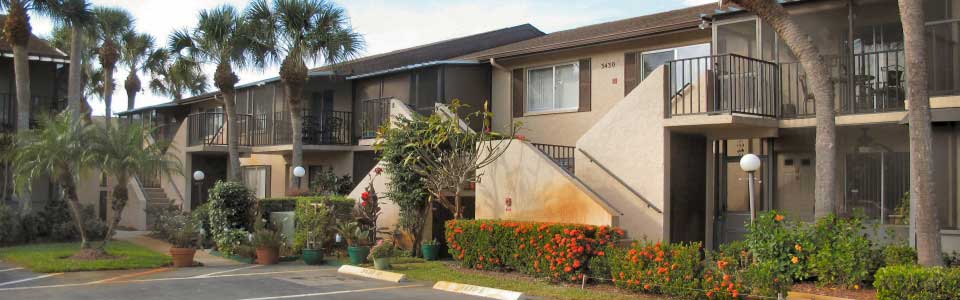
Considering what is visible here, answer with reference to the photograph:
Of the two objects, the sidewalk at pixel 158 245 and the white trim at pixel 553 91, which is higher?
the white trim at pixel 553 91

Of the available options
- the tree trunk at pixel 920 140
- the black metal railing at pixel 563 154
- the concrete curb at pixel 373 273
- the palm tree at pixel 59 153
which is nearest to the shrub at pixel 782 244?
the tree trunk at pixel 920 140

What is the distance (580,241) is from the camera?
44.2 ft

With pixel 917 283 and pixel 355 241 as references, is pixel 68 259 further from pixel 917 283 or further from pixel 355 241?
pixel 917 283

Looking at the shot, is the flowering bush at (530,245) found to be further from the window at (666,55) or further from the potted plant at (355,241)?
the window at (666,55)

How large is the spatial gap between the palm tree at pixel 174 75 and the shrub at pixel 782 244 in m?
18.7

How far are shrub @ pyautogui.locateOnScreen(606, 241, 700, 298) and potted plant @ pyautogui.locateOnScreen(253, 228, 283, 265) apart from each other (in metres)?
8.23

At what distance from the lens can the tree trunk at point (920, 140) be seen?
425 inches

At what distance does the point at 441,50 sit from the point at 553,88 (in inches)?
270

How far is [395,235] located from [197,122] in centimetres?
1223

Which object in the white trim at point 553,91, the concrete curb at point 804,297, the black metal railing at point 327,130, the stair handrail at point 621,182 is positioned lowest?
the concrete curb at point 804,297

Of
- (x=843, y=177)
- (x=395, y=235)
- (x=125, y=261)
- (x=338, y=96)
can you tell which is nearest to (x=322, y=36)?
(x=338, y=96)

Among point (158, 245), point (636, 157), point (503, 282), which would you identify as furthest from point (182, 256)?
point (636, 157)

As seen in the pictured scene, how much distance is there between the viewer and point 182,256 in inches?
667

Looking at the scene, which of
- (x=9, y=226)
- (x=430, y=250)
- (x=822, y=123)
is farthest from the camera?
(x=9, y=226)
